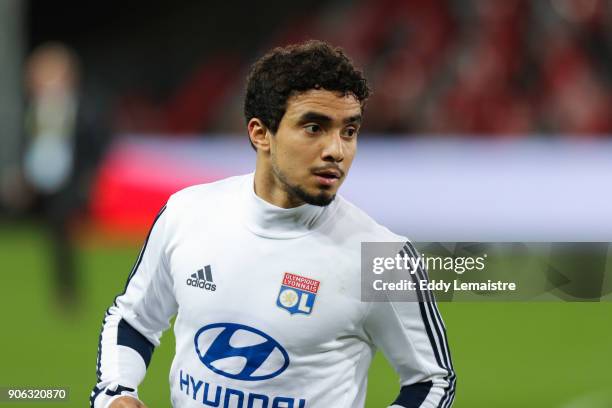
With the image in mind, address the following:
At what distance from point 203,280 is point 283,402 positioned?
405 mm

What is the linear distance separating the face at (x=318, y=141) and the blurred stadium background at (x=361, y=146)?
10.3 feet

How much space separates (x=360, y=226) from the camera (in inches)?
124

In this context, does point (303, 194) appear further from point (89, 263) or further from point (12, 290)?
point (89, 263)

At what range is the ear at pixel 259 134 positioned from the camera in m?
3.19

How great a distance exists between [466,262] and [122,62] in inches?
494

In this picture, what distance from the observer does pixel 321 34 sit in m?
15.1

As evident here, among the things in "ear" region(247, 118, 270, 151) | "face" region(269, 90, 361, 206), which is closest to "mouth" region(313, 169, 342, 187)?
"face" region(269, 90, 361, 206)

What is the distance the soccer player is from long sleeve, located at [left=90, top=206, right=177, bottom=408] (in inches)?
1.0

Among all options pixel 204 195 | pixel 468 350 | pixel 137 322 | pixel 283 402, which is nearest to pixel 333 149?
pixel 204 195

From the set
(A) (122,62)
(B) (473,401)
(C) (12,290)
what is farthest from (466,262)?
(A) (122,62)

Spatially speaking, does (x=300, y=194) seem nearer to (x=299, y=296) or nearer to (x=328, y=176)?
(x=328, y=176)

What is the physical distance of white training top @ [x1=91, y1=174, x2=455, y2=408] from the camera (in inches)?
121

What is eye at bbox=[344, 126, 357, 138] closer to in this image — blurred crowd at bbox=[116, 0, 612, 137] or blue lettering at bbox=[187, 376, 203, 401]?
blue lettering at bbox=[187, 376, 203, 401]

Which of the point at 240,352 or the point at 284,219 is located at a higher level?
the point at 284,219
